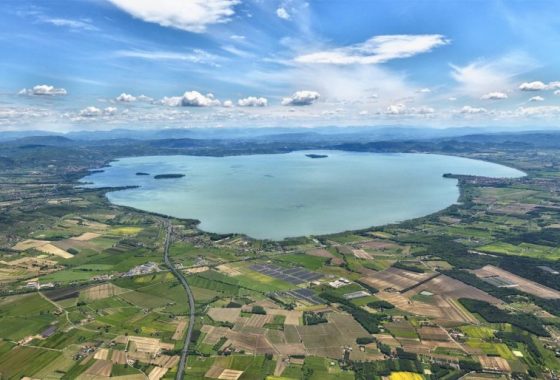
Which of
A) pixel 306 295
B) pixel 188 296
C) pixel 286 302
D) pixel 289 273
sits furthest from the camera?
pixel 289 273

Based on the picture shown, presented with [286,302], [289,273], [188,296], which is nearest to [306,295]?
[286,302]

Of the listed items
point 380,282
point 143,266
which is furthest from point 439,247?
point 143,266

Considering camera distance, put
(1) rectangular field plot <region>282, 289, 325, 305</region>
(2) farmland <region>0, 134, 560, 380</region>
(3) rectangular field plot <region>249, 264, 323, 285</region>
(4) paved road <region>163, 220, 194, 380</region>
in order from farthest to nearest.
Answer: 1. (3) rectangular field plot <region>249, 264, 323, 285</region>
2. (1) rectangular field plot <region>282, 289, 325, 305</region>
3. (2) farmland <region>0, 134, 560, 380</region>
4. (4) paved road <region>163, 220, 194, 380</region>

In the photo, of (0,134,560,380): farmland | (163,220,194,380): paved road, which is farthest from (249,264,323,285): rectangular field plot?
(163,220,194,380): paved road

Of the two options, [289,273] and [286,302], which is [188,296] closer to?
[286,302]

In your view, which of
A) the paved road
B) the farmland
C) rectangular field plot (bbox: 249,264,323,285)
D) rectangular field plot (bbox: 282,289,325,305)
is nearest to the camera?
the paved road

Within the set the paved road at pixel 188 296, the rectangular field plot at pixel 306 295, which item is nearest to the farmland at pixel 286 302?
the rectangular field plot at pixel 306 295

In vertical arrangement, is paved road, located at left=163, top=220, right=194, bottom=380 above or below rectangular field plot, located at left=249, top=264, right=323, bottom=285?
below

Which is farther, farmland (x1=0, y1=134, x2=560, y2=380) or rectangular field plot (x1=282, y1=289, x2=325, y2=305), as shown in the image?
rectangular field plot (x1=282, y1=289, x2=325, y2=305)

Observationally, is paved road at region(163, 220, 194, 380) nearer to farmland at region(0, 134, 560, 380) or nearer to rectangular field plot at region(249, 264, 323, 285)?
farmland at region(0, 134, 560, 380)
